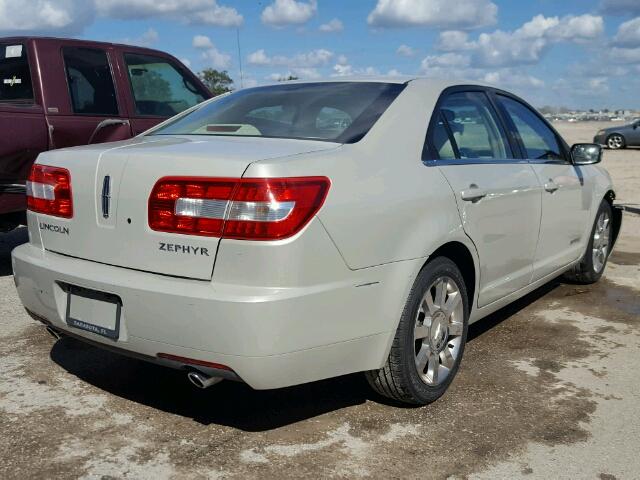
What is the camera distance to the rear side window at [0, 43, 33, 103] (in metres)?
5.86

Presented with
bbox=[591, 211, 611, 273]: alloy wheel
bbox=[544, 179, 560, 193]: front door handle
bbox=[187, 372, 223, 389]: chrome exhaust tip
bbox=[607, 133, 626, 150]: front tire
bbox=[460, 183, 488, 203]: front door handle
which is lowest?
bbox=[607, 133, 626, 150]: front tire

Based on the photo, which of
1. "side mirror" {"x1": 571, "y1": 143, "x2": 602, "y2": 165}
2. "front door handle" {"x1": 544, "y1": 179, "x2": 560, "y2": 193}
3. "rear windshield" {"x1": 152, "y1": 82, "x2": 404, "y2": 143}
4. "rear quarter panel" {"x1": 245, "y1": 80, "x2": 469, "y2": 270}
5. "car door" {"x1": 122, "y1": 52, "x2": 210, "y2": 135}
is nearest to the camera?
"rear quarter panel" {"x1": 245, "y1": 80, "x2": 469, "y2": 270}

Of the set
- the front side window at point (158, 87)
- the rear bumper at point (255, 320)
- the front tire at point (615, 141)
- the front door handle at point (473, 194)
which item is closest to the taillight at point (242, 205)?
the rear bumper at point (255, 320)

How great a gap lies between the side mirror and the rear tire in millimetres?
717

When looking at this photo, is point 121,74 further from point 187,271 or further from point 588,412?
point 588,412

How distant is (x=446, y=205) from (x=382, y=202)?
51 cm

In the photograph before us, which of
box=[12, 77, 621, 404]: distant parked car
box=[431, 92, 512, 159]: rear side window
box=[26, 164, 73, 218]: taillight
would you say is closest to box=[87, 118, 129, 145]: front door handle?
box=[12, 77, 621, 404]: distant parked car

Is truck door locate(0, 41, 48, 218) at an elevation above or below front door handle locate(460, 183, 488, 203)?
above

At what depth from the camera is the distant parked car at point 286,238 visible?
105 inches

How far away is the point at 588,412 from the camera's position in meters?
3.40

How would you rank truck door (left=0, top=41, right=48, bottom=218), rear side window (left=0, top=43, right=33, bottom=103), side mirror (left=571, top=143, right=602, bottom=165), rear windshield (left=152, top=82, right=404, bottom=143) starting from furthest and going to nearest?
rear side window (left=0, top=43, right=33, bottom=103) < truck door (left=0, top=41, right=48, bottom=218) < side mirror (left=571, top=143, right=602, bottom=165) < rear windshield (left=152, top=82, right=404, bottom=143)

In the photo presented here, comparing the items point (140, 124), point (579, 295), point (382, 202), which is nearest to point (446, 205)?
point (382, 202)

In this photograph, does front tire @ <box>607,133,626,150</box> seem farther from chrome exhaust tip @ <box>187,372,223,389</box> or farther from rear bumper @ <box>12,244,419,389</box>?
chrome exhaust tip @ <box>187,372,223,389</box>

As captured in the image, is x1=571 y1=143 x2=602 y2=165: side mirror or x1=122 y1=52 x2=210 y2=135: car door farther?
x1=122 y1=52 x2=210 y2=135: car door
